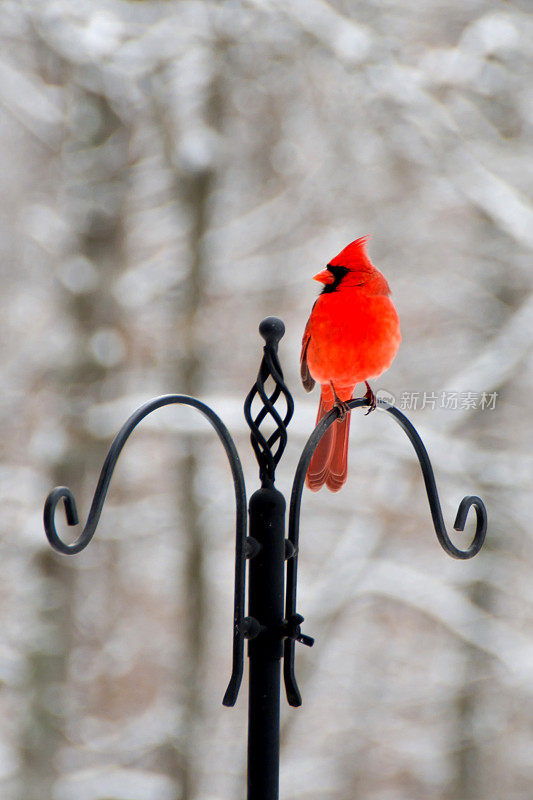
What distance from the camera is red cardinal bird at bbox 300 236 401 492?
1479mm

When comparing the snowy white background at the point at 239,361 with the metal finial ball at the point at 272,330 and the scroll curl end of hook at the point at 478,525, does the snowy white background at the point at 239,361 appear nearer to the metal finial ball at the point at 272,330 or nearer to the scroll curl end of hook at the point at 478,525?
the scroll curl end of hook at the point at 478,525

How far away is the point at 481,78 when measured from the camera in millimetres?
3654

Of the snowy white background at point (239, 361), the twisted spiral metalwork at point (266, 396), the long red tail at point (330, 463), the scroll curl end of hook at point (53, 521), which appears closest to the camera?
the scroll curl end of hook at point (53, 521)

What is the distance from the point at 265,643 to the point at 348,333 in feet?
2.37

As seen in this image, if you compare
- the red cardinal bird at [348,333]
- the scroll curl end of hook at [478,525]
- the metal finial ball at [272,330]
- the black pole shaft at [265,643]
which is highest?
the red cardinal bird at [348,333]

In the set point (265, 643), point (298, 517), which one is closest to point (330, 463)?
point (298, 517)

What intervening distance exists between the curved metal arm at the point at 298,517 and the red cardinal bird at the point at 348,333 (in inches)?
10.9

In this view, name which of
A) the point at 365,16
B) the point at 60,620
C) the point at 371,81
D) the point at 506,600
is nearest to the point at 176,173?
the point at 371,81

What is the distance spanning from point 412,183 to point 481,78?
59 centimetres

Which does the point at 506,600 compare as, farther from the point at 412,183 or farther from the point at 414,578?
the point at 412,183

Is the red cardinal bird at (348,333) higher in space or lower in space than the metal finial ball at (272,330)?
higher

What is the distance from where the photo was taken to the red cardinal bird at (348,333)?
1.48 metres

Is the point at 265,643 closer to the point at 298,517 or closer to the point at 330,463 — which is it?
the point at 298,517

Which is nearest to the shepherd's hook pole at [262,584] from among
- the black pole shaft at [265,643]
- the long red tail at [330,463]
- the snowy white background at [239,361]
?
the black pole shaft at [265,643]
